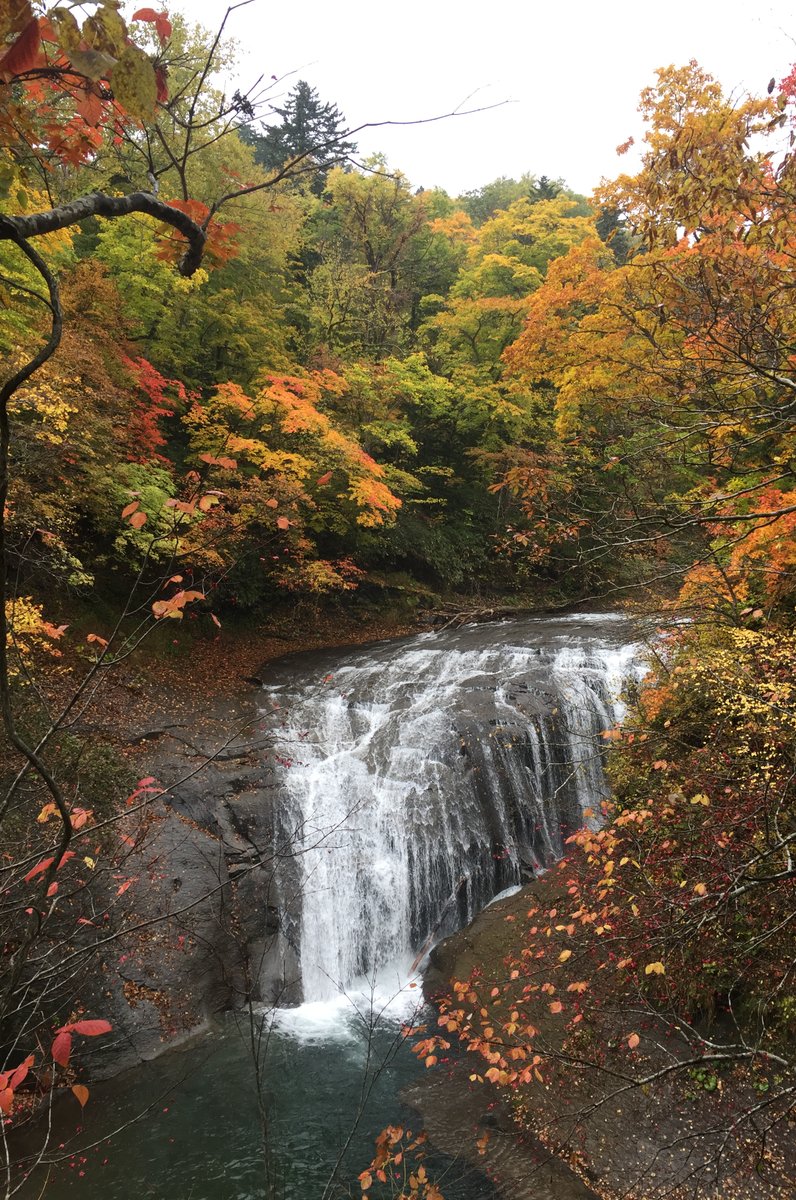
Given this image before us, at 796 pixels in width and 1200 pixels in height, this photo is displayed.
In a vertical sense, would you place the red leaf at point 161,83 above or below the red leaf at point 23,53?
above

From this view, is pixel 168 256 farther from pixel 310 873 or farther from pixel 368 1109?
pixel 310 873

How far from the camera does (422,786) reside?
1041 centimetres

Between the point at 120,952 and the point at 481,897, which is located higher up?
the point at 120,952

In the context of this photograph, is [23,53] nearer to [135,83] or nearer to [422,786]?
[135,83]

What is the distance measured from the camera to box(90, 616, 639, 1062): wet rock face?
8094 mm

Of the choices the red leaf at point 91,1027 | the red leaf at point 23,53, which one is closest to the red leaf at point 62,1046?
the red leaf at point 91,1027

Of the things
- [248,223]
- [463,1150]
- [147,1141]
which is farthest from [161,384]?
[463,1150]

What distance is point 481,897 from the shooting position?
9.79 metres

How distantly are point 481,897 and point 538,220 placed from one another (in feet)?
65.5

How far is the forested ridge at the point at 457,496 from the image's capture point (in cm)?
235

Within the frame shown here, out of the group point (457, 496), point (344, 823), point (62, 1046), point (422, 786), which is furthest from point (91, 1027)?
point (457, 496)

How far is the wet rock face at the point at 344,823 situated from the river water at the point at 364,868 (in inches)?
1.5

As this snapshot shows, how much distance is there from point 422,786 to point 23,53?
399 inches

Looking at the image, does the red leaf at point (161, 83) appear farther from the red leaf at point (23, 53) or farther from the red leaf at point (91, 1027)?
the red leaf at point (91, 1027)
